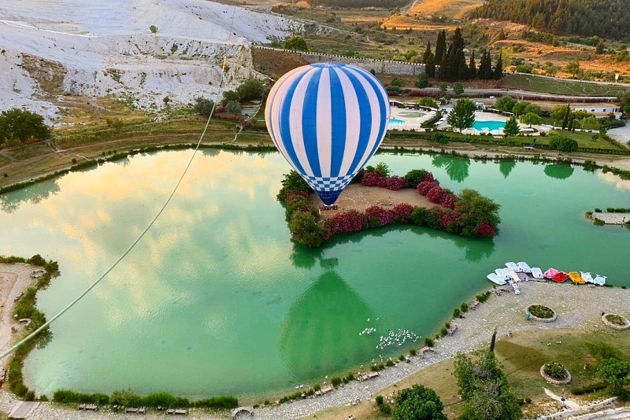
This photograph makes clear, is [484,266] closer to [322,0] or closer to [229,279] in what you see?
[229,279]

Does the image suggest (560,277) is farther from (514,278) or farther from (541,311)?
(541,311)

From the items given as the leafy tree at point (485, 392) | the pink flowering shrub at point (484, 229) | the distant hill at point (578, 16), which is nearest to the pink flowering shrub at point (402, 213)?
the pink flowering shrub at point (484, 229)

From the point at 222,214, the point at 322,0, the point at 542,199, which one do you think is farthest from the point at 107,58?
the point at 322,0

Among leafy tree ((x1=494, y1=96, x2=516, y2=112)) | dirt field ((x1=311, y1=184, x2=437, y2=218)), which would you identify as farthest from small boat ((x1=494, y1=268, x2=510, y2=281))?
leafy tree ((x1=494, y1=96, x2=516, y2=112))

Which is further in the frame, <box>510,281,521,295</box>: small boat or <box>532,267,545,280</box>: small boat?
<box>532,267,545,280</box>: small boat

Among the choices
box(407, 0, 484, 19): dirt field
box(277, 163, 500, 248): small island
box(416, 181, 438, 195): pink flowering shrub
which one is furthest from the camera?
box(407, 0, 484, 19): dirt field

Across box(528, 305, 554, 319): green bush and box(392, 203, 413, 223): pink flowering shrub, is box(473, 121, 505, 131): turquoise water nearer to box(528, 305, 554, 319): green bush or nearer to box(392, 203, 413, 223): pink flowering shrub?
box(392, 203, 413, 223): pink flowering shrub
